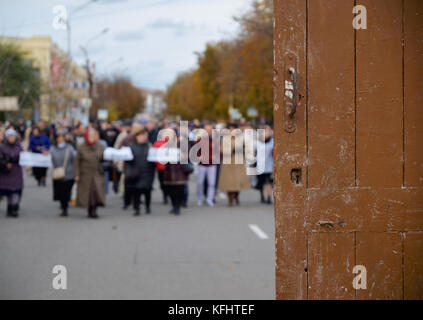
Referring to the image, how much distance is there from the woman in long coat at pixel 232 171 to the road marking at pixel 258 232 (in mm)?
3816

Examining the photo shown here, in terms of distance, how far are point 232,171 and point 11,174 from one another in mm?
5359

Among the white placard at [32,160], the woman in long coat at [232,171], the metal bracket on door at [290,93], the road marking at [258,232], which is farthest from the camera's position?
the woman in long coat at [232,171]

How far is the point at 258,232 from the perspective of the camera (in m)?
11.8

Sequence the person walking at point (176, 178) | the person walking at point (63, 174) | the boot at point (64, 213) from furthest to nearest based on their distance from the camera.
Answer: the person walking at point (176, 178)
the person walking at point (63, 174)
the boot at point (64, 213)

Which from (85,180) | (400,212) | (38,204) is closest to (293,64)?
(400,212)

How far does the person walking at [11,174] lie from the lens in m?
14.1

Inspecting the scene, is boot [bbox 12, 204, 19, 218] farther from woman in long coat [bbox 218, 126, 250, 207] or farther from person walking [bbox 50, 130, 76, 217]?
woman in long coat [bbox 218, 126, 250, 207]

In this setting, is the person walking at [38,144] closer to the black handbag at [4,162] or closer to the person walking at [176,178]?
the black handbag at [4,162]

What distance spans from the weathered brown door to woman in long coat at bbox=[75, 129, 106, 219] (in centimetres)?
1102

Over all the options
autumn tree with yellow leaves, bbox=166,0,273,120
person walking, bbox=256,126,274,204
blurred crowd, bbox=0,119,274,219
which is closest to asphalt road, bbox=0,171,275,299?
blurred crowd, bbox=0,119,274,219

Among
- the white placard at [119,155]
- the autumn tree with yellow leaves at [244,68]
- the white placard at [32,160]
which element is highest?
the autumn tree with yellow leaves at [244,68]

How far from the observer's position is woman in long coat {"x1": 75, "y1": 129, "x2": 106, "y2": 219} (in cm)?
1398

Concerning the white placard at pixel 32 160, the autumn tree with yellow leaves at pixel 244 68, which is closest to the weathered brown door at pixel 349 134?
the white placard at pixel 32 160

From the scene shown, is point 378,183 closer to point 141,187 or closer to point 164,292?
point 164,292
